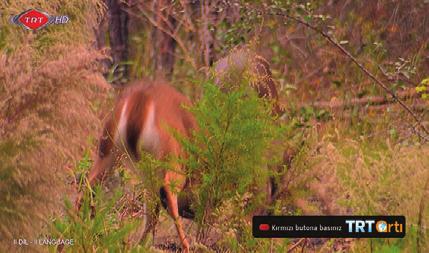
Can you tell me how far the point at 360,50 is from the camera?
6.36m

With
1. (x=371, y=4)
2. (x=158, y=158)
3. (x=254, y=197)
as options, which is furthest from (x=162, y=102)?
(x=371, y=4)

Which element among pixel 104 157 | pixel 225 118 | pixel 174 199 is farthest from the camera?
pixel 104 157

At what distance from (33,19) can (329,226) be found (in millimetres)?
1351

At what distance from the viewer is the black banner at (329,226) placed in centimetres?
444

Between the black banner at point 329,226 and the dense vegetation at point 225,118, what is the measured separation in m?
0.10

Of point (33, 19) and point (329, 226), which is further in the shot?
point (329, 226)

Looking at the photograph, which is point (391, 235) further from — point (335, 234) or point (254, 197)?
point (254, 197)

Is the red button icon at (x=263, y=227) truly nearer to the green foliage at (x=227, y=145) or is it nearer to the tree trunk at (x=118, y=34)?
the green foliage at (x=227, y=145)

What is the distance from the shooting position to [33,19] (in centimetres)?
422

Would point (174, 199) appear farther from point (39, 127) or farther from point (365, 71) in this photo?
point (365, 71)

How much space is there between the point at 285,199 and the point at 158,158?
55 cm

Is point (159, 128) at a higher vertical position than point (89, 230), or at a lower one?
higher

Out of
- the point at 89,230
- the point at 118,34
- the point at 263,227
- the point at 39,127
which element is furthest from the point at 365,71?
the point at 39,127

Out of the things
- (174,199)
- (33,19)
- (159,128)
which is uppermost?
(33,19)
